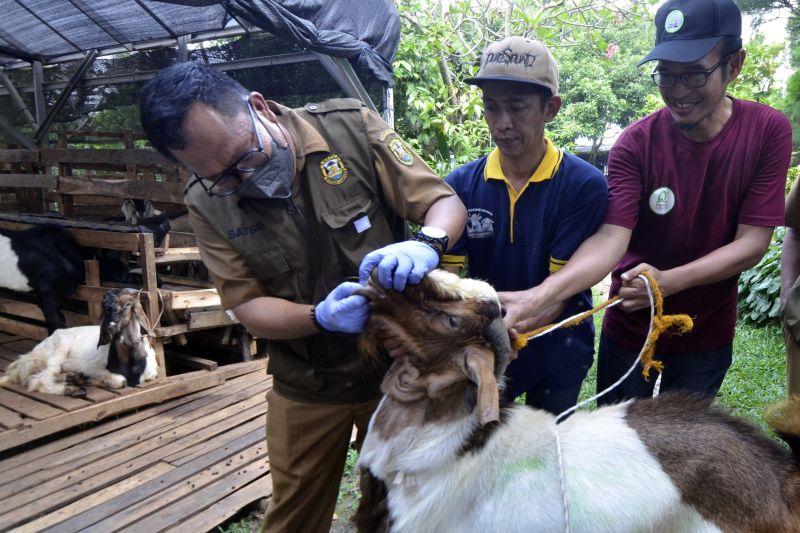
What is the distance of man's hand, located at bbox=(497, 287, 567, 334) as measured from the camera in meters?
2.28

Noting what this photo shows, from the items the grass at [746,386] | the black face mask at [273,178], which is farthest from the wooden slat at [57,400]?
the black face mask at [273,178]

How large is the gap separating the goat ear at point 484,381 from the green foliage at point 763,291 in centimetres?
728

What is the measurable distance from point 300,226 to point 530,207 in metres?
1.05

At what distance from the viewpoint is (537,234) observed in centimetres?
262

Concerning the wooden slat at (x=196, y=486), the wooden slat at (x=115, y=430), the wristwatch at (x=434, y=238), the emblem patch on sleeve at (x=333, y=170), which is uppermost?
the emblem patch on sleeve at (x=333, y=170)

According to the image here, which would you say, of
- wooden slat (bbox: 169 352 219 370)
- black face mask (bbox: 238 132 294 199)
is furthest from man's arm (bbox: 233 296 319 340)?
wooden slat (bbox: 169 352 219 370)

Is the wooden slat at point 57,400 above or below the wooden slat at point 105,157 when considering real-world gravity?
below

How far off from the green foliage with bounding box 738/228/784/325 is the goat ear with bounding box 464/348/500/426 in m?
7.28

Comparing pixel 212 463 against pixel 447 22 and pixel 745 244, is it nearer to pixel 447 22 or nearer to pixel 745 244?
pixel 745 244

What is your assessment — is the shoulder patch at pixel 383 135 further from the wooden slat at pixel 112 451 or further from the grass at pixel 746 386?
the wooden slat at pixel 112 451

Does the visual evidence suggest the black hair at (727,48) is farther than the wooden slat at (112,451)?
No

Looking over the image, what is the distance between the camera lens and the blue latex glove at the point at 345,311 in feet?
6.39

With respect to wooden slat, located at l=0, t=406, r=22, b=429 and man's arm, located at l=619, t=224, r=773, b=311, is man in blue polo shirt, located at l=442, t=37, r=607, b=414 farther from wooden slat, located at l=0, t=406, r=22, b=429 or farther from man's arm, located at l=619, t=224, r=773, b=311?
wooden slat, located at l=0, t=406, r=22, b=429

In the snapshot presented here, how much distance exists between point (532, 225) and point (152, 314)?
5.07m
